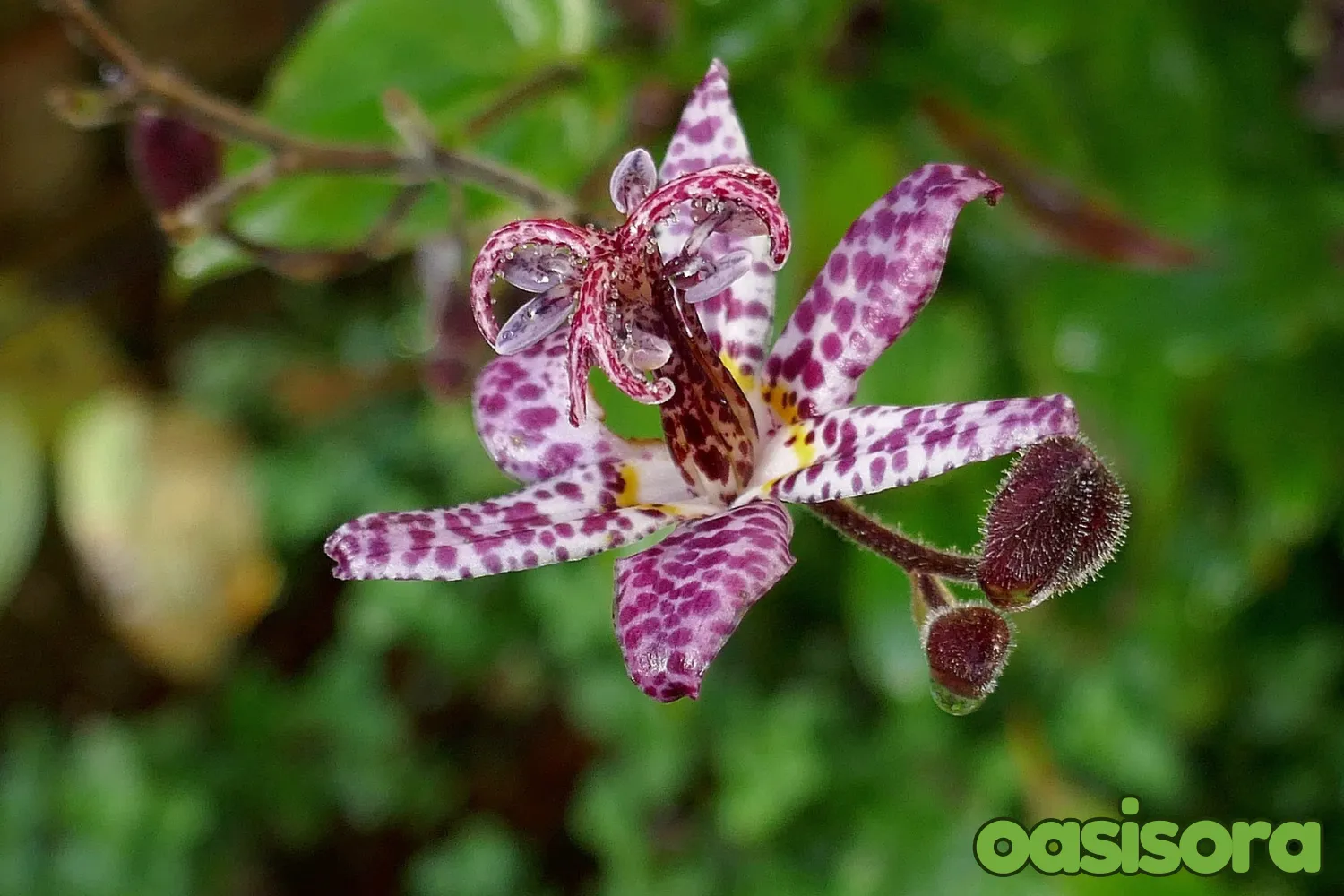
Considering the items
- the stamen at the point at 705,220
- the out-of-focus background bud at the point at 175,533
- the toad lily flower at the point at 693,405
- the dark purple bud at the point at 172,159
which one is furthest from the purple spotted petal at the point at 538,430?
the out-of-focus background bud at the point at 175,533

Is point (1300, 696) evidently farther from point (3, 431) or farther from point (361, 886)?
point (3, 431)

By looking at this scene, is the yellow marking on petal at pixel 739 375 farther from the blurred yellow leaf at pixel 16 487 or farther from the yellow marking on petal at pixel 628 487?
the blurred yellow leaf at pixel 16 487

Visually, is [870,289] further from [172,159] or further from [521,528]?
[172,159]

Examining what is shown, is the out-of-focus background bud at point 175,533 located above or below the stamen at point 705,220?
above

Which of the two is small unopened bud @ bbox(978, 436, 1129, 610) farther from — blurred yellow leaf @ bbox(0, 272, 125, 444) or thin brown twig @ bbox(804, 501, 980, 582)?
blurred yellow leaf @ bbox(0, 272, 125, 444)

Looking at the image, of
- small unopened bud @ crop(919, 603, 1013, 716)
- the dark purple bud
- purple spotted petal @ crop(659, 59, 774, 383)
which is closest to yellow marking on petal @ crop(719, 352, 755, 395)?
purple spotted petal @ crop(659, 59, 774, 383)

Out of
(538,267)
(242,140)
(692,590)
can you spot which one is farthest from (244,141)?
(692,590)
